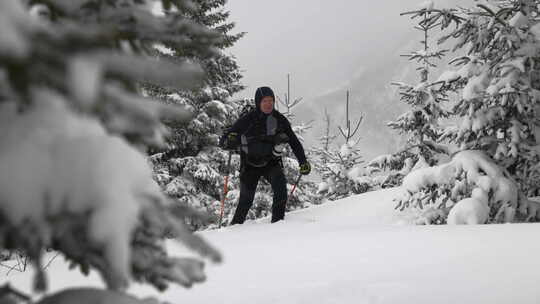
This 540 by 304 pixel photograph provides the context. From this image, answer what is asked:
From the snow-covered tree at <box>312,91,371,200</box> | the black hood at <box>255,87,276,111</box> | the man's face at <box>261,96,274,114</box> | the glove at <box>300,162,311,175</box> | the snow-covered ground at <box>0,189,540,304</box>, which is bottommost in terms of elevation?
the snow-covered ground at <box>0,189,540,304</box>

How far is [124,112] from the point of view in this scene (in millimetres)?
746

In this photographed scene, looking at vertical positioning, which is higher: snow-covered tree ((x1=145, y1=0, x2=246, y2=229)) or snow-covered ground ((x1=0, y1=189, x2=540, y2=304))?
snow-covered tree ((x1=145, y1=0, x2=246, y2=229))

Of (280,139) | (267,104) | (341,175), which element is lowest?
(280,139)

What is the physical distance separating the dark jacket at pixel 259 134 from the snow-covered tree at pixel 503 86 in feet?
10.9

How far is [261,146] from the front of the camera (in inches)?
260

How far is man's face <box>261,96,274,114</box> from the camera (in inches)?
263

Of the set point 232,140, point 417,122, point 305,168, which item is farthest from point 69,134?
point 417,122

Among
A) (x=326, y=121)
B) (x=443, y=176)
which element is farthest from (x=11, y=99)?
(x=326, y=121)

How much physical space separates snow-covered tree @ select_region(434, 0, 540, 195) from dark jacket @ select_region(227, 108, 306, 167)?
3.33 metres

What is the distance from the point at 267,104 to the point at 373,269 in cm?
422

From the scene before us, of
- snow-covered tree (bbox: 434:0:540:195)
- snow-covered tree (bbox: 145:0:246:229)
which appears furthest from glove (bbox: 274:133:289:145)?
snow-covered tree (bbox: 145:0:246:229)

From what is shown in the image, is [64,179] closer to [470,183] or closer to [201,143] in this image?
[470,183]

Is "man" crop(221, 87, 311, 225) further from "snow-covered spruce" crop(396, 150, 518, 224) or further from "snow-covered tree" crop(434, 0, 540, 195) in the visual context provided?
"snow-covered tree" crop(434, 0, 540, 195)

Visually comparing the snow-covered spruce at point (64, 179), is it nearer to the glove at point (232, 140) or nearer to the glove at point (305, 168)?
the glove at point (232, 140)
